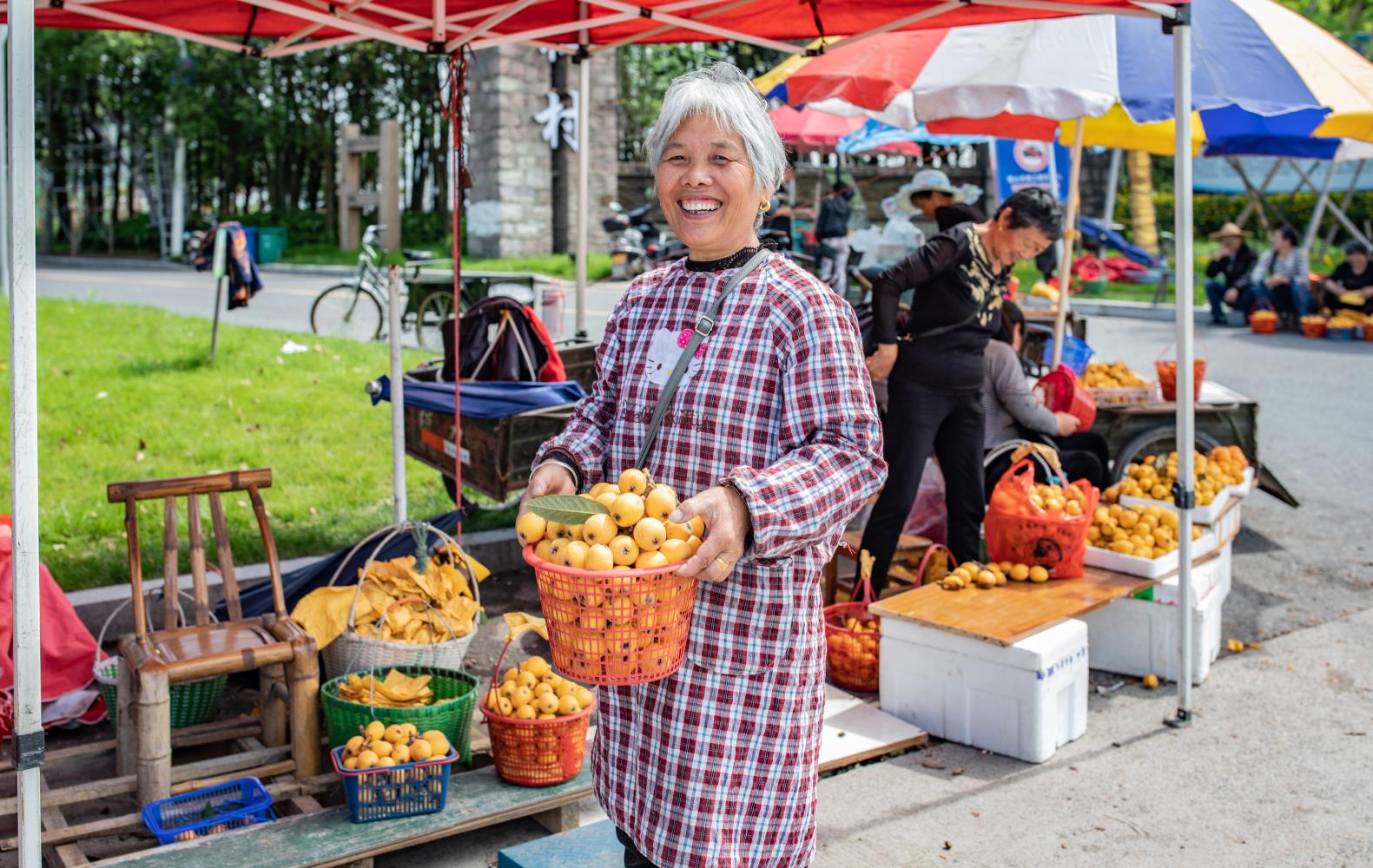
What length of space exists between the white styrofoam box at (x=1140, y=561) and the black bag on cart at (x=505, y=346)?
265 centimetres

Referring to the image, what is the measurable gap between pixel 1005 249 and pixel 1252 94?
1694mm

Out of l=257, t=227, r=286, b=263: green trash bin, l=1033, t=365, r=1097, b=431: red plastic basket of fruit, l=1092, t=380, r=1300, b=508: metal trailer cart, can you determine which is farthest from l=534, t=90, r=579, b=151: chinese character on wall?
l=1033, t=365, r=1097, b=431: red plastic basket of fruit

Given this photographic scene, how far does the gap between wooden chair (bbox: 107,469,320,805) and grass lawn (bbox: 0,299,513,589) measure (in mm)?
2188

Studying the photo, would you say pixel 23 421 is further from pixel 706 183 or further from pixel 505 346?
pixel 505 346

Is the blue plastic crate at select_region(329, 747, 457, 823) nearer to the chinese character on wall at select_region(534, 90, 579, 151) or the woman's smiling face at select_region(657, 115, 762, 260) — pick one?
the woman's smiling face at select_region(657, 115, 762, 260)

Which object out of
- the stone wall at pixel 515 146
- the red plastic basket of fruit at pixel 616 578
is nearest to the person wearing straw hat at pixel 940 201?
the red plastic basket of fruit at pixel 616 578

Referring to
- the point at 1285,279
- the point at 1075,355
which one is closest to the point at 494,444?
the point at 1075,355

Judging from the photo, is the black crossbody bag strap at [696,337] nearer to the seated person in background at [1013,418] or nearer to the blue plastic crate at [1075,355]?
the seated person in background at [1013,418]

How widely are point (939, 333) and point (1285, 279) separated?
577 inches

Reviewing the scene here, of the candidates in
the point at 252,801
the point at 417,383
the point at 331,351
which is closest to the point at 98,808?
the point at 252,801

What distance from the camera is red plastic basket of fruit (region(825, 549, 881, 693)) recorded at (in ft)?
17.6

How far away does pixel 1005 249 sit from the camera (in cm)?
576

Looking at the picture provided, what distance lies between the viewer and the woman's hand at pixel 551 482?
2533 mm

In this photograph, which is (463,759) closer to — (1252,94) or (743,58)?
(1252,94)
